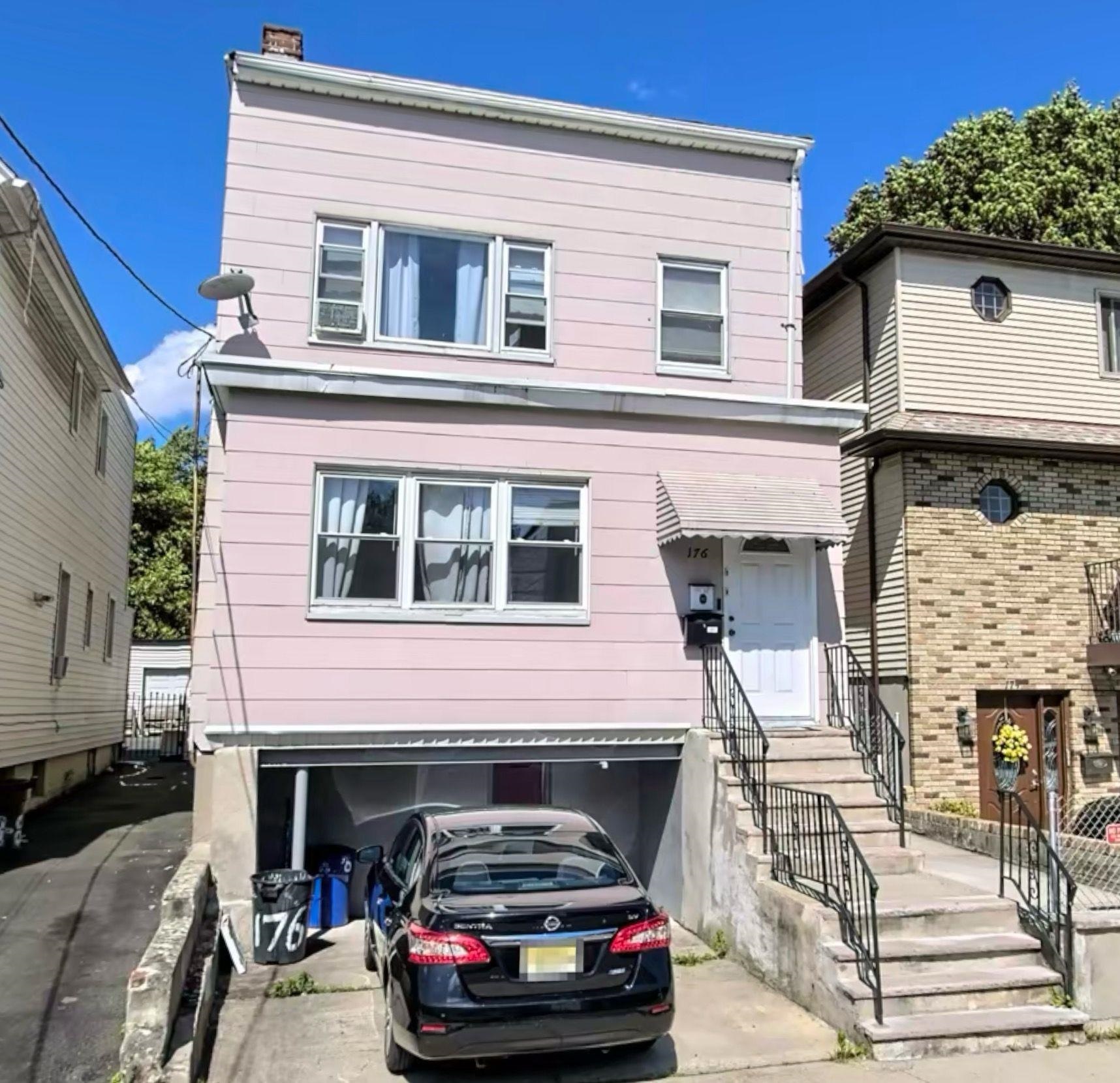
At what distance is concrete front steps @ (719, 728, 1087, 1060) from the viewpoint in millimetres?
6340

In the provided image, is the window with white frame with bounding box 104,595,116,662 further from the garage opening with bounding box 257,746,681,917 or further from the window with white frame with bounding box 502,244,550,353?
the window with white frame with bounding box 502,244,550,353

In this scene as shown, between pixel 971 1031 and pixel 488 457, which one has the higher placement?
pixel 488 457

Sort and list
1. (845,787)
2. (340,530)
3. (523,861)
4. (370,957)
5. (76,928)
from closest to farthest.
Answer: (523,861), (370,957), (76,928), (845,787), (340,530)

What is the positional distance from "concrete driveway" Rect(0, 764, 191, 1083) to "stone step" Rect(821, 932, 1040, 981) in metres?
4.56

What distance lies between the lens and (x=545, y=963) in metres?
5.44

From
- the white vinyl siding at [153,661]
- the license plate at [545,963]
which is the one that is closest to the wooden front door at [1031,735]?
the license plate at [545,963]

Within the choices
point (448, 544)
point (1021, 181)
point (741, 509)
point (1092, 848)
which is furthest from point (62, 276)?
point (1021, 181)

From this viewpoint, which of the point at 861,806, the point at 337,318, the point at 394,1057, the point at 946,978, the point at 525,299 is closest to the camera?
the point at 394,1057

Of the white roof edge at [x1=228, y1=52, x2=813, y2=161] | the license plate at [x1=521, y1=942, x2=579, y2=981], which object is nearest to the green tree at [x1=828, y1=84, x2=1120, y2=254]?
the white roof edge at [x1=228, y1=52, x2=813, y2=161]

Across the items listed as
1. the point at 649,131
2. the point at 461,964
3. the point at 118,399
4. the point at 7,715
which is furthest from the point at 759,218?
the point at 118,399

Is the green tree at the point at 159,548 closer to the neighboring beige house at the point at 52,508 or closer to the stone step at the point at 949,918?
the neighboring beige house at the point at 52,508

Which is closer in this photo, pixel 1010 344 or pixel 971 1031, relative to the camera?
pixel 971 1031

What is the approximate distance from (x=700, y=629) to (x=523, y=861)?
4220 mm

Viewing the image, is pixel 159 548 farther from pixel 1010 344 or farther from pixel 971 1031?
pixel 971 1031
